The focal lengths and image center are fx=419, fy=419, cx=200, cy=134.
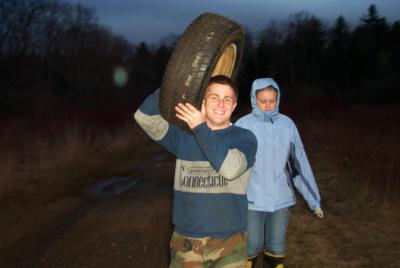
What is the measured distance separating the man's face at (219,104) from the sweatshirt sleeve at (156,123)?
24cm

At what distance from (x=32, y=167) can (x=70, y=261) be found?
5685mm

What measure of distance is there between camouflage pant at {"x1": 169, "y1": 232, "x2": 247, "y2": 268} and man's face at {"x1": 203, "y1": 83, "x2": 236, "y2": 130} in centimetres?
64

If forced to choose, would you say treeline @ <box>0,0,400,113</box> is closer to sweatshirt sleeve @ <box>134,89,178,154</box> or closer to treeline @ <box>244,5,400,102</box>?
treeline @ <box>244,5,400,102</box>

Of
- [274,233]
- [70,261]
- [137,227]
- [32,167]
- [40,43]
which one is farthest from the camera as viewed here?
[40,43]

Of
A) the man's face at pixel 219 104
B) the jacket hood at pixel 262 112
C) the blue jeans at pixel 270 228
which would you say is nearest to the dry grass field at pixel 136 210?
the blue jeans at pixel 270 228

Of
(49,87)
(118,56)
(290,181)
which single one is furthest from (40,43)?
(290,181)

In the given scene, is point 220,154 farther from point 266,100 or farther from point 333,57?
point 333,57

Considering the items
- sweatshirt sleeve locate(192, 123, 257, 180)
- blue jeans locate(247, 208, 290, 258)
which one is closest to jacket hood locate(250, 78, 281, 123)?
blue jeans locate(247, 208, 290, 258)

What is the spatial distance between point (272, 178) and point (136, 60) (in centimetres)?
5343

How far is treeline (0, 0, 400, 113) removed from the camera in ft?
107

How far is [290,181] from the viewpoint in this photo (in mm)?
3500

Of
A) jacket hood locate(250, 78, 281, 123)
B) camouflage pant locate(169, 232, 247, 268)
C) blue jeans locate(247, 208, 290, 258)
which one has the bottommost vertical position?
blue jeans locate(247, 208, 290, 258)

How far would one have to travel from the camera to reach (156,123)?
2453 millimetres

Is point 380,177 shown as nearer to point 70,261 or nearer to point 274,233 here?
point 274,233
